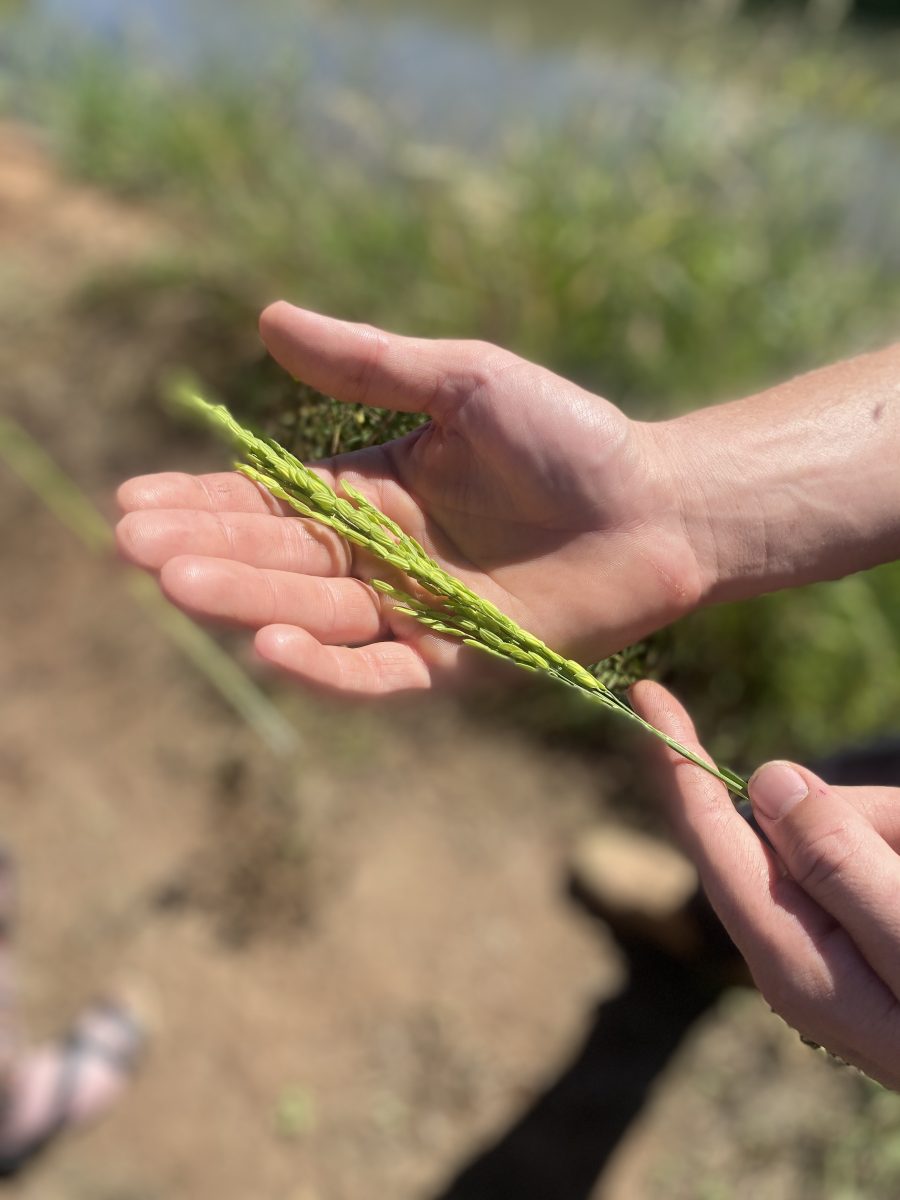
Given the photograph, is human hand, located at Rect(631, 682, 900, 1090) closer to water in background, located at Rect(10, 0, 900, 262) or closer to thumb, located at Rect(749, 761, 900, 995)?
thumb, located at Rect(749, 761, 900, 995)

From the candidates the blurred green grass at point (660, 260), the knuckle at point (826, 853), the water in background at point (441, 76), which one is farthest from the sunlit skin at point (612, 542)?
the water in background at point (441, 76)

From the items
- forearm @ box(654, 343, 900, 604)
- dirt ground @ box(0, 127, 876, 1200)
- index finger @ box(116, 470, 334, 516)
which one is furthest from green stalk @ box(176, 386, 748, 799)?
dirt ground @ box(0, 127, 876, 1200)

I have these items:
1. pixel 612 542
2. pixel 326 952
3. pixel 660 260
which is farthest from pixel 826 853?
pixel 660 260

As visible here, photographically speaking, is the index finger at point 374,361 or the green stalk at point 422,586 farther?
the index finger at point 374,361

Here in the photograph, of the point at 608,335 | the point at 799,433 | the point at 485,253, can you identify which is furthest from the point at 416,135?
the point at 799,433

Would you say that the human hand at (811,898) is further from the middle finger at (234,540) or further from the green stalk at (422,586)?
the middle finger at (234,540)

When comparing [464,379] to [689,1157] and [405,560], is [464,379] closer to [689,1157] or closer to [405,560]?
[405,560]

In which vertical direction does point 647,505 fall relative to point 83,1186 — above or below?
above
